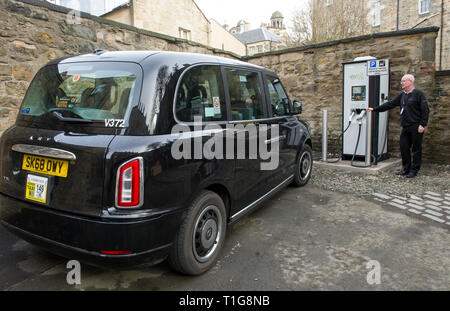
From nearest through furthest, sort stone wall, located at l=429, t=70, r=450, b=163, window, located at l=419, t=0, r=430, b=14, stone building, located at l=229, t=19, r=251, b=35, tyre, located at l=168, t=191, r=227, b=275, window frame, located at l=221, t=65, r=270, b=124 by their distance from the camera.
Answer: tyre, located at l=168, t=191, r=227, b=275 → window frame, located at l=221, t=65, r=270, b=124 → stone wall, located at l=429, t=70, r=450, b=163 → window, located at l=419, t=0, r=430, b=14 → stone building, located at l=229, t=19, r=251, b=35

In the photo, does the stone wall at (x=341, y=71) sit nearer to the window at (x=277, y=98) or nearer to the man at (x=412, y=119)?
the man at (x=412, y=119)

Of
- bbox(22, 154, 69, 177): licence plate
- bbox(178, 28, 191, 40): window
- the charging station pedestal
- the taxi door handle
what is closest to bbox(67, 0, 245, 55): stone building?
bbox(178, 28, 191, 40): window

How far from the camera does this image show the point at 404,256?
3102mm

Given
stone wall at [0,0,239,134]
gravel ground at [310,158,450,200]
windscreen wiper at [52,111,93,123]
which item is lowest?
gravel ground at [310,158,450,200]

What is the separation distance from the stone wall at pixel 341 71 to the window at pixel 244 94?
474cm

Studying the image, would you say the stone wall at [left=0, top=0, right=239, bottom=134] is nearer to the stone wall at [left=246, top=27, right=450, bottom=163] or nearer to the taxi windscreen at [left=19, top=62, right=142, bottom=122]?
the taxi windscreen at [left=19, top=62, right=142, bottom=122]

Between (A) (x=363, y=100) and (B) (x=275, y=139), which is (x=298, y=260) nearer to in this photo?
(B) (x=275, y=139)

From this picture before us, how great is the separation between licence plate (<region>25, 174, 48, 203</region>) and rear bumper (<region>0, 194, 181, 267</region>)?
0.23 ft

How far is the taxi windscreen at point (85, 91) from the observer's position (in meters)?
2.35

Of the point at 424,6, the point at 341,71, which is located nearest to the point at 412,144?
the point at 341,71

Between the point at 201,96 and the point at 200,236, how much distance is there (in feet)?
4.12

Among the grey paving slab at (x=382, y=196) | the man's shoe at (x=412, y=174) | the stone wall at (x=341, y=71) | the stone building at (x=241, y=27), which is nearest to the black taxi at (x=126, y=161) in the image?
the grey paving slab at (x=382, y=196)

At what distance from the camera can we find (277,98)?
445cm

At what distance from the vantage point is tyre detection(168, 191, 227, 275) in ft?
8.17
